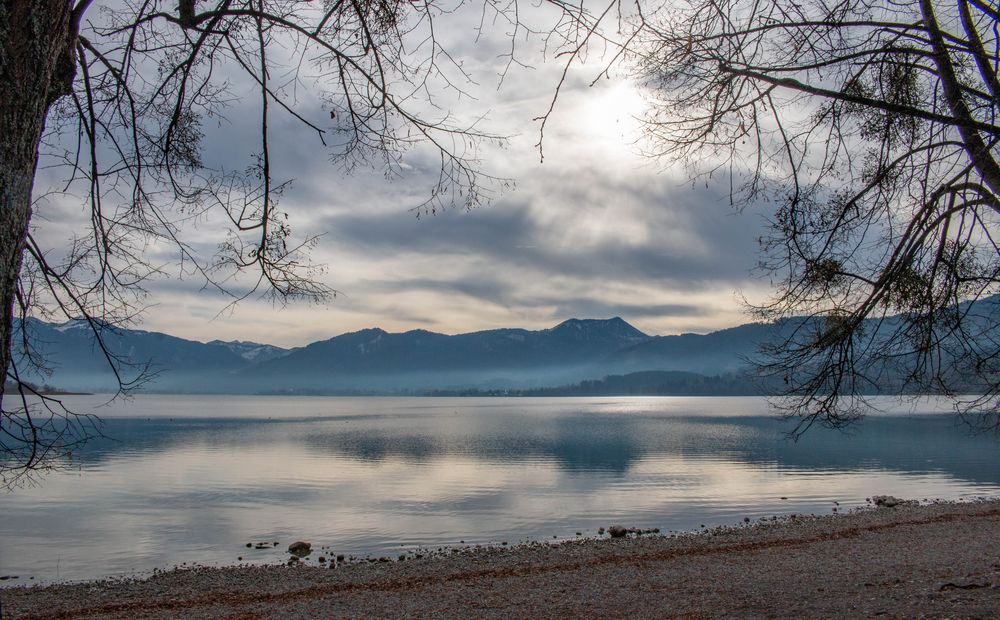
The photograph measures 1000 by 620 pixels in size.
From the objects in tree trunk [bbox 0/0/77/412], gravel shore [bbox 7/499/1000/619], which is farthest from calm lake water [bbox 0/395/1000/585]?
tree trunk [bbox 0/0/77/412]

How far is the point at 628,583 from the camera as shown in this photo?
1396 cm

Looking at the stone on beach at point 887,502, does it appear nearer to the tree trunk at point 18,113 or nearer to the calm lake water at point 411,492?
the calm lake water at point 411,492

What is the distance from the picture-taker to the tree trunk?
2941mm

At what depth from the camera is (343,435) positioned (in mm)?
89000

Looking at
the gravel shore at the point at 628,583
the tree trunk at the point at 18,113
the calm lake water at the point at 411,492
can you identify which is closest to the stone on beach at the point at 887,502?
the calm lake water at the point at 411,492

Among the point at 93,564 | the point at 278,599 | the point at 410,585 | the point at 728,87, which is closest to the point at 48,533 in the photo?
the point at 93,564

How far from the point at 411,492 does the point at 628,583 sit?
2477 cm

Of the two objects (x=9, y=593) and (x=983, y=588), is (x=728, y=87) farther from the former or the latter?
(x=9, y=593)

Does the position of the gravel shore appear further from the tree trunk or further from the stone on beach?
the tree trunk

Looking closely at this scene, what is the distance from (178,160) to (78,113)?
3.52 ft

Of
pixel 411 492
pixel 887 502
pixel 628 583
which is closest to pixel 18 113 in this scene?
pixel 628 583

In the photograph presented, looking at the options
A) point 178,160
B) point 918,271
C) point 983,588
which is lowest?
point 983,588

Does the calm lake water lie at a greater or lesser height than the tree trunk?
lesser

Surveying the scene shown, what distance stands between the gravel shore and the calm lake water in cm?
381
